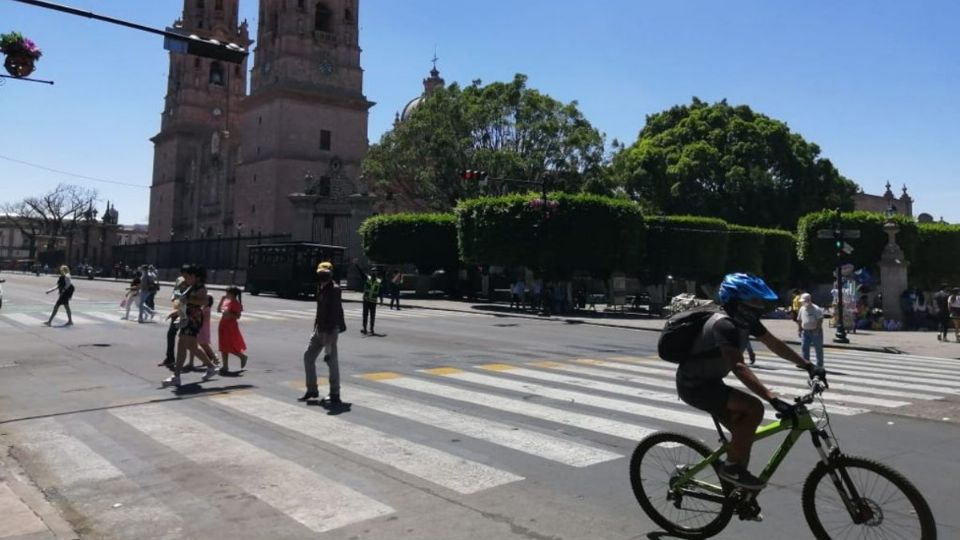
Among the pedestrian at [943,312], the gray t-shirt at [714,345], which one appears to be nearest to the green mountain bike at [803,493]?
the gray t-shirt at [714,345]

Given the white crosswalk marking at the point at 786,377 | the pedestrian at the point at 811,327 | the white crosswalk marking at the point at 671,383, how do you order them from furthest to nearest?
the pedestrian at the point at 811,327 < the white crosswalk marking at the point at 786,377 < the white crosswalk marking at the point at 671,383

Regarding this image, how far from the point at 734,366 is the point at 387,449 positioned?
3.57m

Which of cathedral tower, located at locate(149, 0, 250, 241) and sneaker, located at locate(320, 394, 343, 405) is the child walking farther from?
cathedral tower, located at locate(149, 0, 250, 241)

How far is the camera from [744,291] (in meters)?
4.32

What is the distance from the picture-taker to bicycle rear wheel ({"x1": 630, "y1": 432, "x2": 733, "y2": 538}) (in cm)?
455

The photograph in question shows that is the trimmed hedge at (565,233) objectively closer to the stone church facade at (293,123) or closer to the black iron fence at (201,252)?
the black iron fence at (201,252)

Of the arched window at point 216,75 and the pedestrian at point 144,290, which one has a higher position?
the arched window at point 216,75

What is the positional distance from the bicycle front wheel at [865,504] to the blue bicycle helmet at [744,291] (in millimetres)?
992

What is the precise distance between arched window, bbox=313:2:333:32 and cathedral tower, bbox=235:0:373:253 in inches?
3.3

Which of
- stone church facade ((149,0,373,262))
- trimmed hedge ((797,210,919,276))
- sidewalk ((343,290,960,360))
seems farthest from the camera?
stone church facade ((149,0,373,262))

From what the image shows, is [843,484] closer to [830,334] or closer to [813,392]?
[813,392]

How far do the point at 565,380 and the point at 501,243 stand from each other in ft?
77.6

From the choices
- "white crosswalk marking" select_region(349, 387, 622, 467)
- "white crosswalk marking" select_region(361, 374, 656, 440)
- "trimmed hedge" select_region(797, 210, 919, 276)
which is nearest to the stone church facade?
"trimmed hedge" select_region(797, 210, 919, 276)

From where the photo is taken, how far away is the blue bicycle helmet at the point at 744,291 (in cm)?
428
